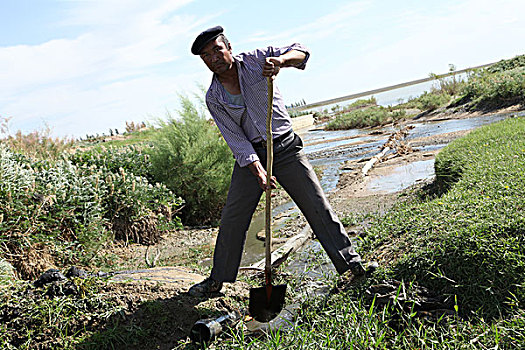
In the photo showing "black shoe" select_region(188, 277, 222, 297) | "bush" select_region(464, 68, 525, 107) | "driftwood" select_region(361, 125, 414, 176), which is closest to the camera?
"black shoe" select_region(188, 277, 222, 297)

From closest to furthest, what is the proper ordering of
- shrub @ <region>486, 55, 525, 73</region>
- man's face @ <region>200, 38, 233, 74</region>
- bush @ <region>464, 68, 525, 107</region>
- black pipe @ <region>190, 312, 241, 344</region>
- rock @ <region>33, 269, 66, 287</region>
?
black pipe @ <region>190, 312, 241, 344</region>
man's face @ <region>200, 38, 233, 74</region>
rock @ <region>33, 269, 66, 287</region>
bush @ <region>464, 68, 525, 107</region>
shrub @ <region>486, 55, 525, 73</region>

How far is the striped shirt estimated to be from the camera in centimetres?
332

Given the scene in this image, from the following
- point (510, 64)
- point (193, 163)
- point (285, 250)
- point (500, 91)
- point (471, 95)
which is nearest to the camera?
point (285, 250)

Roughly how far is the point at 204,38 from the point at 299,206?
58.4 inches

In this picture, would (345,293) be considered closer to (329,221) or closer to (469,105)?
(329,221)

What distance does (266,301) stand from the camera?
3.32m

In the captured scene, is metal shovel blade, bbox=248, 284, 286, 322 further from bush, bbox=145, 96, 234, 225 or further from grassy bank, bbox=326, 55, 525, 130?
grassy bank, bbox=326, 55, 525, 130

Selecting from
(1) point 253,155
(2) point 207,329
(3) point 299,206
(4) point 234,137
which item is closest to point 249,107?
(4) point 234,137

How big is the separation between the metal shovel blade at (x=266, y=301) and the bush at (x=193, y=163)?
13.5ft

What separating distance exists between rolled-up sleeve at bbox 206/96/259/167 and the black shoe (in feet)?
3.46

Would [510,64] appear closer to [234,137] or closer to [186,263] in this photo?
[186,263]

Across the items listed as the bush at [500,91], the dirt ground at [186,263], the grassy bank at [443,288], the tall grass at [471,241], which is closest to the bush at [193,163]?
the dirt ground at [186,263]

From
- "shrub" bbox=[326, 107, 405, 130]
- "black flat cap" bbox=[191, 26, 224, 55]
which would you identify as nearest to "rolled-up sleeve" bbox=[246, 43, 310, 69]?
"black flat cap" bbox=[191, 26, 224, 55]

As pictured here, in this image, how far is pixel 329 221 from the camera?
339 centimetres
